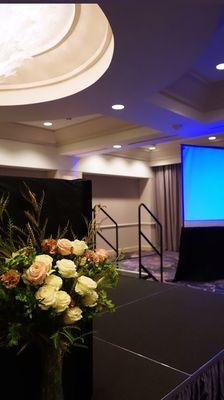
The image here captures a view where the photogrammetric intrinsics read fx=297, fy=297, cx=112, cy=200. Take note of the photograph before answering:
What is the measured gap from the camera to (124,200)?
8.41 metres

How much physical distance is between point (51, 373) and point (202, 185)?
13.6ft

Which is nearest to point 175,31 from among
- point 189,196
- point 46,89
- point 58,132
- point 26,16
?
point 26,16

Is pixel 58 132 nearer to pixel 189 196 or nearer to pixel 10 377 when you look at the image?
pixel 189 196

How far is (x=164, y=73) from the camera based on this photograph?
8.91ft

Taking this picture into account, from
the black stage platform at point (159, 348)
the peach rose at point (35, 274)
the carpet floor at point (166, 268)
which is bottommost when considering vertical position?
the carpet floor at point (166, 268)

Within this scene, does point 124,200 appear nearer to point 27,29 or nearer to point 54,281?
point 27,29

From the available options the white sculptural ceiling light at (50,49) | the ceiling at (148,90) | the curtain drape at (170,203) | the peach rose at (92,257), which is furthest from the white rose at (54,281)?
the curtain drape at (170,203)

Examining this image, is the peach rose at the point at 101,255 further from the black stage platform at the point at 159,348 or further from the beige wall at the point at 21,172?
the beige wall at the point at 21,172

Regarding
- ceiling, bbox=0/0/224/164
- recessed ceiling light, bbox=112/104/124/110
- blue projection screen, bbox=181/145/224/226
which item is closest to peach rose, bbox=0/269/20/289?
ceiling, bbox=0/0/224/164

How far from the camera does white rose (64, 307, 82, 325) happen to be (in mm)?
703

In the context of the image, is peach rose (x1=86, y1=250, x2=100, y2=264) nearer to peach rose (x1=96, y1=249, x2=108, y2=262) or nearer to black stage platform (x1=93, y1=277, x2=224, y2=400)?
peach rose (x1=96, y1=249, x2=108, y2=262)

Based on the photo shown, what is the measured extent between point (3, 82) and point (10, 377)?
11.2 ft

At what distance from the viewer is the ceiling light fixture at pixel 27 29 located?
8.61 ft

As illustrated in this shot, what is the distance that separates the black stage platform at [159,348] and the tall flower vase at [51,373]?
12.3 inches
